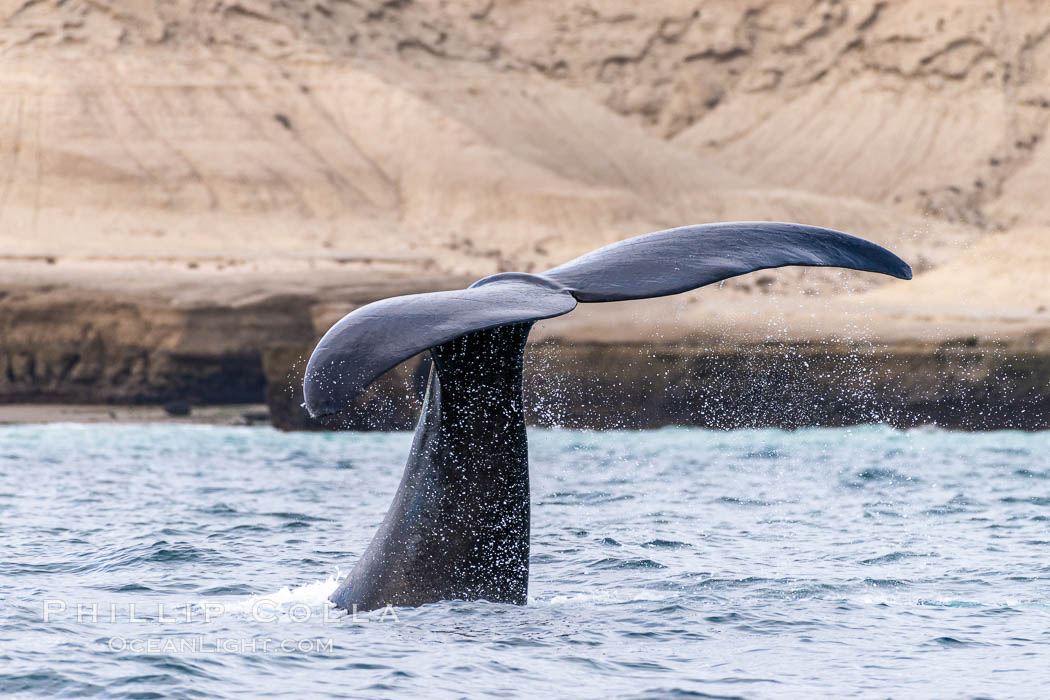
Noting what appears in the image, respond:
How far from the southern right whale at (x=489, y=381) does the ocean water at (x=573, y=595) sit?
0.26 m

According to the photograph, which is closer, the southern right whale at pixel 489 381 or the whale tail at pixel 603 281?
the whale tail at pixel 603 281

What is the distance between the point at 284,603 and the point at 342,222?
49.0 m

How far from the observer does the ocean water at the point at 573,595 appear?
6371mm

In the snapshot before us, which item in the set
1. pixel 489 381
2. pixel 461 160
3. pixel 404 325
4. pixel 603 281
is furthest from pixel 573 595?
pixel 461 160

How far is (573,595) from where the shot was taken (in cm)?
840

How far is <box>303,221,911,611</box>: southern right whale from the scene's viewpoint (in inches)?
223

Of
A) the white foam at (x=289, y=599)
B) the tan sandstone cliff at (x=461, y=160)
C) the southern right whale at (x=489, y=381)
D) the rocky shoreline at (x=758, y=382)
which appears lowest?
the white foam at (x=289, y=599)

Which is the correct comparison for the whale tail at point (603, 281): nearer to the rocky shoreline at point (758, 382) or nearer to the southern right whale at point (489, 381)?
the southern right whale at point (489, 381)

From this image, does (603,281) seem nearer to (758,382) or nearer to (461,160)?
(758,382)

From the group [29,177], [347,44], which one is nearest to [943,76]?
[347,44]

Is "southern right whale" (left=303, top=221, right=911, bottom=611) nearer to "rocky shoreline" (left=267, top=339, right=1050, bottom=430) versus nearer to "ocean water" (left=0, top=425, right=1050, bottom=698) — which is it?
"ocean water" (left=0, top=425, right=1050, bottom=698)

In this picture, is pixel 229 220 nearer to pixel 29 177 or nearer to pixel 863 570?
pixel 29 177

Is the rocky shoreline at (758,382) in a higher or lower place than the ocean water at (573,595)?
higher

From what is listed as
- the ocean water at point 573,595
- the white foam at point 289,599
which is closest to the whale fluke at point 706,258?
the ocean water at point 573,595
